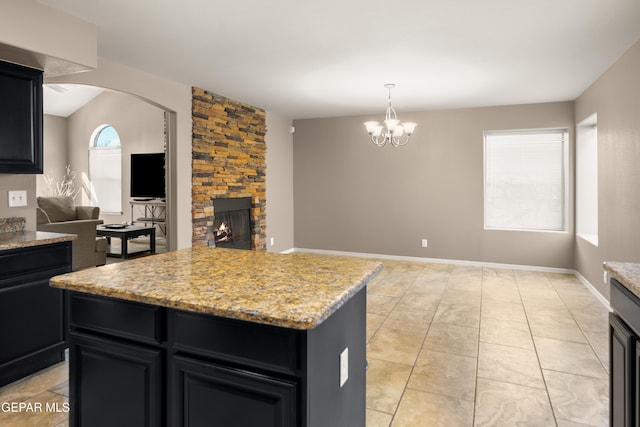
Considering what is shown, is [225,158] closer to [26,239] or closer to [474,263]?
[26,239]

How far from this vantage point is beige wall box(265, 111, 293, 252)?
22.0 ft

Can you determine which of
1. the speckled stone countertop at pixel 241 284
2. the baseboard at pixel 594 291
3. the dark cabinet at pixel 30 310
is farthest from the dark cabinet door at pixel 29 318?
the baseboard at pixel 594 291

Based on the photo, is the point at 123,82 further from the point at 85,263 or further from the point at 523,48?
the point at 523,48

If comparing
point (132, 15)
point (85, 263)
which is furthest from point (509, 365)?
point (85, 263)

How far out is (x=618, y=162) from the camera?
3.92 metres

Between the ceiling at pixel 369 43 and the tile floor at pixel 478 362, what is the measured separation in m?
2.46

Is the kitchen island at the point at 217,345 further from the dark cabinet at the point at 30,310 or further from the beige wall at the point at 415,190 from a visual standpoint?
the beige wall at the point at 415,190

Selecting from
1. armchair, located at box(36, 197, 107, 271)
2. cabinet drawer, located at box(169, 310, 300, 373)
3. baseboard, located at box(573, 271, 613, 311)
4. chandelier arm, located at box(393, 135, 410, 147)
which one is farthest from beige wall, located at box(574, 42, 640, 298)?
armchair, located at box(36, 197, 107, 271)

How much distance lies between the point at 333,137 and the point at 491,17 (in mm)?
4246

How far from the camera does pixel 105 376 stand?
1534 mm

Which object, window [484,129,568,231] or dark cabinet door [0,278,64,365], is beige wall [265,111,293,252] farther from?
dark cabinet door [0,278,64,365]

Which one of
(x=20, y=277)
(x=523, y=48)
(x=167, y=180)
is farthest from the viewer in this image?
(x=167, y=180)

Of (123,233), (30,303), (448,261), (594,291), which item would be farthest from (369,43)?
(123,233)

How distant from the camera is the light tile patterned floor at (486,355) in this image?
2.26m
